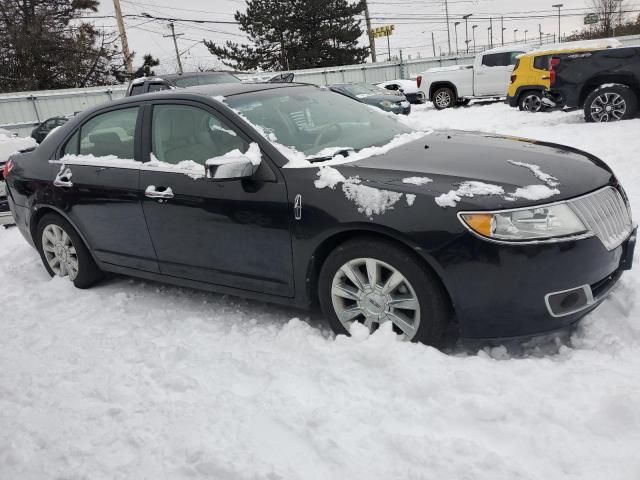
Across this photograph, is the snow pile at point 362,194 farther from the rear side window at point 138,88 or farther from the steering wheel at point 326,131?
the rear side window at point 138,88

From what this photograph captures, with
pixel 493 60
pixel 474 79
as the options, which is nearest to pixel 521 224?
pixel 474 79

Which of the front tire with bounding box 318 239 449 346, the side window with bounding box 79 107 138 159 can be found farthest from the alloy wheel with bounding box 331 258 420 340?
the side window with bounding box 79 107 138 159

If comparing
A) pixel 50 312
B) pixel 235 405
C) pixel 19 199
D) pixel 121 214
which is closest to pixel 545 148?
pixel 235 405

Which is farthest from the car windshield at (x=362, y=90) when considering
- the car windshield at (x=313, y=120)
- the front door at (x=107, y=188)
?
the front door at (x=107, y=188)

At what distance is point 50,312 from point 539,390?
3.44 m

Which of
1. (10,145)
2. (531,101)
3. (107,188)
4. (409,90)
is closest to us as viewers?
(107,188)

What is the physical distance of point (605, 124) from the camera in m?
9.31

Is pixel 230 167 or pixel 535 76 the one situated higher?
pixel 230 167

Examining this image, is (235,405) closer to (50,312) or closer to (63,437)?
(63,437)

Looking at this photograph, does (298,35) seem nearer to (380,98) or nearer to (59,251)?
(380,98)

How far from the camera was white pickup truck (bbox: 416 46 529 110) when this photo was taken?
17016 mm

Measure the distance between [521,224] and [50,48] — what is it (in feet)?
109

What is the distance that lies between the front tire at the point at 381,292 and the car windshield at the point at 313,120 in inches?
29.8

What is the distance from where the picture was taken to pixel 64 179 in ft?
13.8
